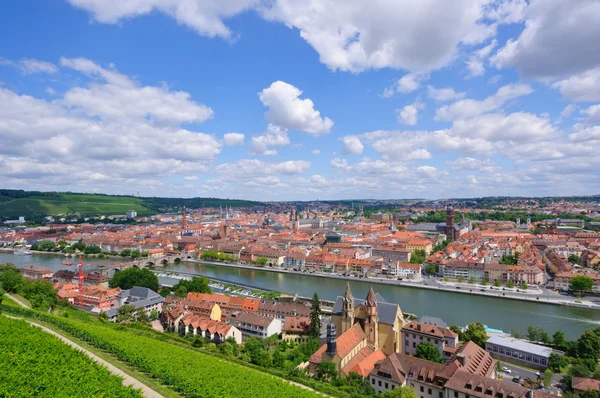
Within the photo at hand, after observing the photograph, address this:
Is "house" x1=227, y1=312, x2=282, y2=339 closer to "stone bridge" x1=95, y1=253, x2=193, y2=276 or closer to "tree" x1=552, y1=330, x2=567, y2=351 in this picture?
"tree" x1=552, y1=330, x2=567, y2=351

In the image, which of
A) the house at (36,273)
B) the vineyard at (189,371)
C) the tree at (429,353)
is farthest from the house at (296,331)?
the house at (36,273)

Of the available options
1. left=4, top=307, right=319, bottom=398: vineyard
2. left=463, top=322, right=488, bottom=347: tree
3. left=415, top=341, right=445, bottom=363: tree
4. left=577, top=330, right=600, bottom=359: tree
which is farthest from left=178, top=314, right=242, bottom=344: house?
left=577, top=330, right=600, bottom=359: tree

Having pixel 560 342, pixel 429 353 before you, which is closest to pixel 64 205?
pixel 429 353

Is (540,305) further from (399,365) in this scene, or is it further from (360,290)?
(399,365)

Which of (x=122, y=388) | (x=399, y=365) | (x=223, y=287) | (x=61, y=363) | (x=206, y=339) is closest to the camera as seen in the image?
(x=122, y=388)

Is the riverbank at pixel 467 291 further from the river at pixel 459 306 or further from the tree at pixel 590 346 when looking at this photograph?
the tree at pixel 590 346

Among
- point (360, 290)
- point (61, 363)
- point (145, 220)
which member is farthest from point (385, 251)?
point (145, 220)

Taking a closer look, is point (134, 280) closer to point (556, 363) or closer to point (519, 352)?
point (519, 352)
